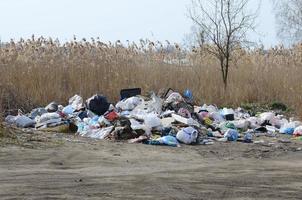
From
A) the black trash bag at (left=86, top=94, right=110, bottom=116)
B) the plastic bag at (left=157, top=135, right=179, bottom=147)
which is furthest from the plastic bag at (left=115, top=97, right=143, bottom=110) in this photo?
the plastic bag at (left=157, top=135, right=179, bottom=147)

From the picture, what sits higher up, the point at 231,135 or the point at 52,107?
the point at 52,107

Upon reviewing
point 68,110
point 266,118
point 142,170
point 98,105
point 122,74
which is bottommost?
point 142,170

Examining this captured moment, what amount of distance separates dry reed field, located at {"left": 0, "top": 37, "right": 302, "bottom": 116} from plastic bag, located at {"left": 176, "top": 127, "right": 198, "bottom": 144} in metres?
3.65

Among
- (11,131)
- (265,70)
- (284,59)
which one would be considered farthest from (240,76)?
(11,131)

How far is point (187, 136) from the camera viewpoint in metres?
10.2

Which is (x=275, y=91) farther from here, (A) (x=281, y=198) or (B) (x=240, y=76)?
(A) (x=281, y=198)

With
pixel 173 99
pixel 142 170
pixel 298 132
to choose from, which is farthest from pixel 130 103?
pixel 142 170

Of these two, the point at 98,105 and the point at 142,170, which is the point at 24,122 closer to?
the point at 98,105

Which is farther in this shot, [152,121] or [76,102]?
[76,102]

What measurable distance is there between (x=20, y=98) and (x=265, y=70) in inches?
322

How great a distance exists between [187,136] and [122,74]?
224 inches

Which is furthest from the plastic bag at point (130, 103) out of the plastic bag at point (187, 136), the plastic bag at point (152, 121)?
the plastic bag at point (187, 136)

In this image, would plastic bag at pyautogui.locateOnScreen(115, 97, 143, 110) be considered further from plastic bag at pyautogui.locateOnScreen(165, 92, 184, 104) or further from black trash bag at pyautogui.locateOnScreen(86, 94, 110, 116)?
plastic bag at pyautogui.locateOnScreen(165, 92, 184, 104)

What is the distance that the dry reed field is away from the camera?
14.1 metres
